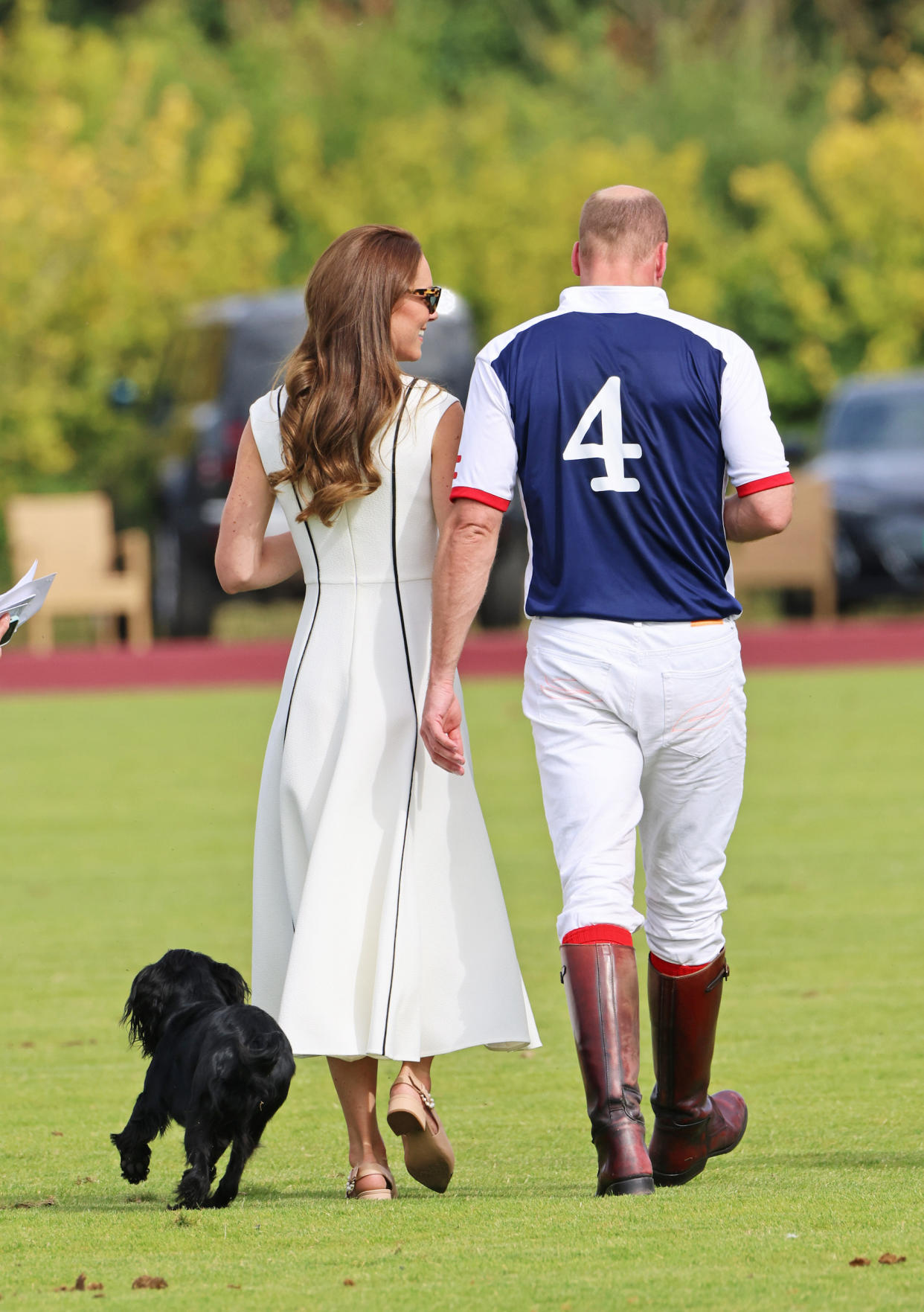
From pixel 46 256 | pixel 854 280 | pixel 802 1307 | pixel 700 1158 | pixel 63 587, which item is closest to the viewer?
pixel 802 1307

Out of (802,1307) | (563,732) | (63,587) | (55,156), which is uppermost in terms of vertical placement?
(55,156)

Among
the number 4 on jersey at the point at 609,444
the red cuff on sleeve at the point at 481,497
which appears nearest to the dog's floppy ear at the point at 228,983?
the red cuff on sleeve at the point at 481,497

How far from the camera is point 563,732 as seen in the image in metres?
4.63

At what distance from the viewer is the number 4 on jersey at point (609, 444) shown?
180 inches

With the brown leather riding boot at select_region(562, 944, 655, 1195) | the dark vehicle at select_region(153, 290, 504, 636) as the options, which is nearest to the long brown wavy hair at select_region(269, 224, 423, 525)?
the brown leather riding boot at select_region(562, 944, 655, 1195)

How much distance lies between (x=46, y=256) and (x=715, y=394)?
74.9 feet

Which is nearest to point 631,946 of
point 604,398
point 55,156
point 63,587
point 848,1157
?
point 848,1157

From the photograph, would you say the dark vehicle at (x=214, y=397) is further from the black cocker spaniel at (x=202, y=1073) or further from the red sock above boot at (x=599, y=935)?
the red sock above boot at (x=599, y=935)

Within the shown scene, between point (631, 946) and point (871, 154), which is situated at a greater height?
point (871, 154)

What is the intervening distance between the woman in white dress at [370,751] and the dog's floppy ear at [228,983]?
37 mm

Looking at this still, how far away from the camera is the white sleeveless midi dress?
4750 mm

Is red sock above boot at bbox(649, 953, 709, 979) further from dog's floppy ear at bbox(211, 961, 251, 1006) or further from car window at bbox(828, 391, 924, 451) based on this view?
car window at bbox(828, 391, 924, 451)

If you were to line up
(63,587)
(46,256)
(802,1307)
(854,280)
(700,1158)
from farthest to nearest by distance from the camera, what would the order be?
(854,280)
(46,256)
(63,587)
(700,1158)
(802,1307)

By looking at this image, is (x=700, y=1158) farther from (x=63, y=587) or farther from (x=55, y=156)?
(x=55, y=156)
